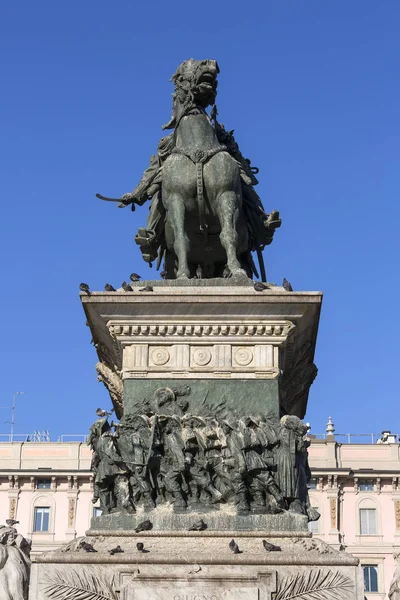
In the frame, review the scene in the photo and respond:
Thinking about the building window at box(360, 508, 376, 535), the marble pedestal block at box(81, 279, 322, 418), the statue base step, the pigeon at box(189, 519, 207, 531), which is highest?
the building window at box(360, 508, 376, 535)

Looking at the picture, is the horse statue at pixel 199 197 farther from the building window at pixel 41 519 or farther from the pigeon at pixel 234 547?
the building window at pixel 41 519

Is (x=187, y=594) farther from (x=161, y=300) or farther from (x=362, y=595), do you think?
(x=161, y=300)

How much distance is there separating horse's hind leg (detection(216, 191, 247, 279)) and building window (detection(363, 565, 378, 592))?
175 ft

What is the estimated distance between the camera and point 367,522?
68.1 metres

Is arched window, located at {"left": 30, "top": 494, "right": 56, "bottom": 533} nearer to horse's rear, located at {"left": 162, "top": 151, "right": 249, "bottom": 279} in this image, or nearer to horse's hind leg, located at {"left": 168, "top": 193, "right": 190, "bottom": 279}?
horse's rear, located at {"left": 162, "top": 151, "right": 249, "bottom": 279}

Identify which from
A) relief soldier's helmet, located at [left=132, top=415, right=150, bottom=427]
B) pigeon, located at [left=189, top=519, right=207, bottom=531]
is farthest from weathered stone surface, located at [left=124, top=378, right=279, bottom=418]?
pigeon, located at [left=189, top=519, right=207, bottom=531]

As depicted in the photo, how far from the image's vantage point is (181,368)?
13258 millimetres

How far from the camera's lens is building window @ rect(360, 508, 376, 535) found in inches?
2667

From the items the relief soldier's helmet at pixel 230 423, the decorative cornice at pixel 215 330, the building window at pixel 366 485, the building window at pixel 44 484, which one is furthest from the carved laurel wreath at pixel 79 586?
the building window at pixel 366 485

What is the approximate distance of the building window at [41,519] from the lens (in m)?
67.9

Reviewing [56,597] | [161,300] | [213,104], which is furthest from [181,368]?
[213,104]

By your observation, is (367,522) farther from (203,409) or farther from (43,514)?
(203,409)

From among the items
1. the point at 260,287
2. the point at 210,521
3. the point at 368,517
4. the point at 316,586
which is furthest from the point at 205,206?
the point at 368,517

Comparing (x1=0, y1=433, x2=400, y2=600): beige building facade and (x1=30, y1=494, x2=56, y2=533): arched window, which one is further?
(x1=30, y1=494, x2=56, y2=533): arched window
